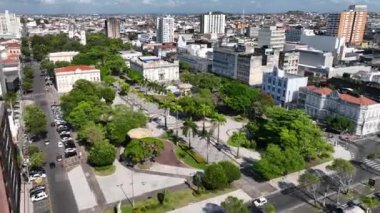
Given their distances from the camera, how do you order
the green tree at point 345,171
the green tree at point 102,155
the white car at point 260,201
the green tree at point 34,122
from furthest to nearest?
the green tree at point 34,122 < the green tree at point 102,155 < the green tree at point 345,171 < the white car at point 260,201

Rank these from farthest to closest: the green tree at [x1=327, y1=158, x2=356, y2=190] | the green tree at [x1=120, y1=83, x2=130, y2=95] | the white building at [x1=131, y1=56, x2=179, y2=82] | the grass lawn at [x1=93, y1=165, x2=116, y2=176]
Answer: the white building at [x1=131, y1=56, x2=179, y2=82]
the green tree at [x1=120, y1=83, x2=130, y2=95]
the grass lawn at [x1=93, y1=165, x2=116, y2=176]
the green tree at [x1=327, y1=158, x2=356, y2=190]

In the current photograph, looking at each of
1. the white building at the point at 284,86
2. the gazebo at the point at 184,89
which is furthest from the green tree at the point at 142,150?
the gazebo at the point at 184,89

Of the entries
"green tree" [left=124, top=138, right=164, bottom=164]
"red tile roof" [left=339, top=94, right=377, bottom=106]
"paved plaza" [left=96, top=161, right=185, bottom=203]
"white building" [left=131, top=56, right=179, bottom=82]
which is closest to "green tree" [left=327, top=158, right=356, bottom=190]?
"paved plaza" [left=96, top=161, right=185, bottom=203]

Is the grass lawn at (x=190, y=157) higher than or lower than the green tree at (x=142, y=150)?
lower

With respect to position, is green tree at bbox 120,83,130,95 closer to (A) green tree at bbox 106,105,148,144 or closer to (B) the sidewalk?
(A) green tree at bbox 106,105,148,144

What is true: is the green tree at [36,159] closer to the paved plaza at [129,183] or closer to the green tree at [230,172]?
the paved plaza at [129,183]

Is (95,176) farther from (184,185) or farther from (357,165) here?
(357,165)

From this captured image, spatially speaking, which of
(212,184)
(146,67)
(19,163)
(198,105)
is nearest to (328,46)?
(146,67)
